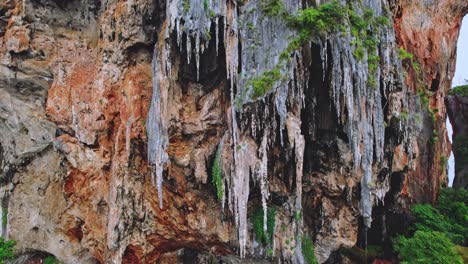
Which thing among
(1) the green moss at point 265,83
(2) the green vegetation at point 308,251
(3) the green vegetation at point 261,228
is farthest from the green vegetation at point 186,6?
(2) the green vegetation at point 308,251

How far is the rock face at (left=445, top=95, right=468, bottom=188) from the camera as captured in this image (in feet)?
53.5

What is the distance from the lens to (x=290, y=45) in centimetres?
862

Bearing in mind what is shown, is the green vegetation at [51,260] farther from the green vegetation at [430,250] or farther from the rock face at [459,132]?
the rock face at [459,132]

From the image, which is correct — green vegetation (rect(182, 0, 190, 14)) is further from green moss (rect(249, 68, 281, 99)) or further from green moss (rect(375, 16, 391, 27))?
green moss (rect(375, 16, 391, 27))

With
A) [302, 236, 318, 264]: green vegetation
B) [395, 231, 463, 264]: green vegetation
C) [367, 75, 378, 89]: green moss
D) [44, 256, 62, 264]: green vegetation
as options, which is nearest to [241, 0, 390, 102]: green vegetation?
[367, 75, 378, 89]: green moss

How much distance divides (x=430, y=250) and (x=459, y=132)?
9.54 meters

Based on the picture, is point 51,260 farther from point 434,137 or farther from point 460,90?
point 460,90

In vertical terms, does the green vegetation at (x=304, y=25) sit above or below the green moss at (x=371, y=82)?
above

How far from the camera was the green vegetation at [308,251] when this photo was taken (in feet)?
35.1

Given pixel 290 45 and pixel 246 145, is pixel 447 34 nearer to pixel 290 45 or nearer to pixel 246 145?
pixel 290 45

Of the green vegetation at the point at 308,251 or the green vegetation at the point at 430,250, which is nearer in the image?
the green vegetation at the point at 430,250

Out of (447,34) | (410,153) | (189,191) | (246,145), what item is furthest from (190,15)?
(447,34)

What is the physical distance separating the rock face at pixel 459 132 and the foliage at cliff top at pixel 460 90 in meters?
0.18

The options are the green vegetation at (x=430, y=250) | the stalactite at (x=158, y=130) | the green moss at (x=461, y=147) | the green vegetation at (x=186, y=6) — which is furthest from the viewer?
the green moss at (x=461, y=147)
